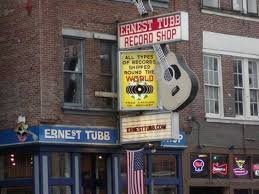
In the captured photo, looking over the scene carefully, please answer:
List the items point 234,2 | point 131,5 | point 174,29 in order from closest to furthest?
point 174,29
point 131,5
point 234,2

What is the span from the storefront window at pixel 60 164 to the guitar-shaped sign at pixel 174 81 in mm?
3028

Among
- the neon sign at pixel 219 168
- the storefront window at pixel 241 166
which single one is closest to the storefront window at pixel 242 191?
the storefront window at pixel 241 166

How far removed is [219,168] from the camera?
960 inches

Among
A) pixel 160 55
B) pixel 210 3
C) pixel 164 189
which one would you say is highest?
pixel 210 3

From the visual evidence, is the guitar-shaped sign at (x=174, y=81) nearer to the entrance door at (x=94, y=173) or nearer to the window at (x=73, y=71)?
the window at (x=73, y=71)

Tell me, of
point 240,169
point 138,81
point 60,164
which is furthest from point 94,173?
point 240,169

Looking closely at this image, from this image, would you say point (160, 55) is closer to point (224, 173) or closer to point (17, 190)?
point (17, 190)

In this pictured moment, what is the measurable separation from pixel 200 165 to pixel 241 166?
73.0 inches

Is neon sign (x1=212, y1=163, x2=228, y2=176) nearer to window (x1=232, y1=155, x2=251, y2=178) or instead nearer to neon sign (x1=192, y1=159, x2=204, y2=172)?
window (x1=232, y1=155, x2=251, y2=178)

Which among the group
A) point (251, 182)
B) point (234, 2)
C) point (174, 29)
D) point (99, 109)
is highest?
point (234, 2)

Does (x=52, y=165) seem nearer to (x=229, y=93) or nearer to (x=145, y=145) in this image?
(x=145, y=145)

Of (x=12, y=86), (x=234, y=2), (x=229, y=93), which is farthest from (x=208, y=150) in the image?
(x=12, y=86)

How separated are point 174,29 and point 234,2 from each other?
617cm

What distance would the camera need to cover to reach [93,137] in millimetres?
21078
